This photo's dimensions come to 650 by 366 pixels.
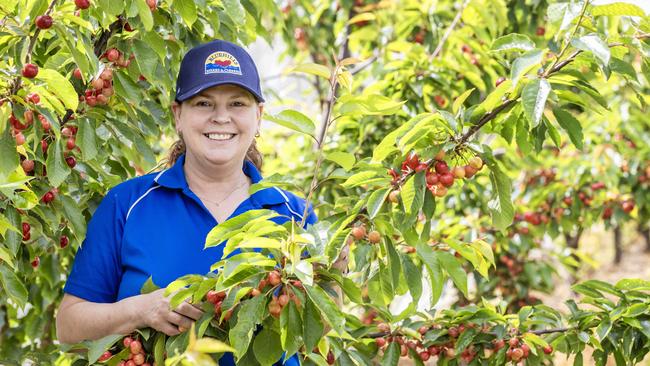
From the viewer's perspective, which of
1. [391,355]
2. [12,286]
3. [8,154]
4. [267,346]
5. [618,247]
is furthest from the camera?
[618,247]

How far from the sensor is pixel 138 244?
7.63 feet

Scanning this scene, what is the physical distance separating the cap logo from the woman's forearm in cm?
63

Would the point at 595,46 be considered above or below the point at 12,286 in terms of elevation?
above

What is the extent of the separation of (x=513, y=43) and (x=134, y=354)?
3.75 feet

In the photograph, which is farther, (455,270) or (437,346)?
(437,346)

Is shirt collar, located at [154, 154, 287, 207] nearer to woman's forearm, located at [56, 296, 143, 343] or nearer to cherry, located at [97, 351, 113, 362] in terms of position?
woman's forearm, located at [56, 296, 143, 343]

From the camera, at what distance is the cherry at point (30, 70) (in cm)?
211

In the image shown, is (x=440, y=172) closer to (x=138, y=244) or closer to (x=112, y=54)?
(x=138, y=244)

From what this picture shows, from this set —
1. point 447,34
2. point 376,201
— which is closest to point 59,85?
point 376,201

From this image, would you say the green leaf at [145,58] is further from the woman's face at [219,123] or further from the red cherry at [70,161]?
the red cherry at [70,161]

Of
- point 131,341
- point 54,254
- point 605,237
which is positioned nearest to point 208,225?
point 131,341

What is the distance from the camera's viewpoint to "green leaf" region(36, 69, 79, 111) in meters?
2.17

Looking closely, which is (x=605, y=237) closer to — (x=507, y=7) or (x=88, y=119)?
(x=507, y=7)

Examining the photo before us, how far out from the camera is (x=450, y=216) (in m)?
4.56
